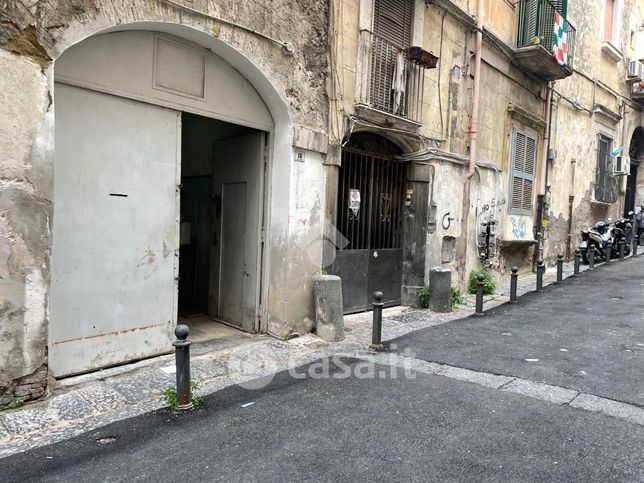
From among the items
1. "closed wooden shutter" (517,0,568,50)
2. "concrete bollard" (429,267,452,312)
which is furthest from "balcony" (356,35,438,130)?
"closed wooden shutter" (517,0,568,50)

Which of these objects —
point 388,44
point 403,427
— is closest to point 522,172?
point 388,44

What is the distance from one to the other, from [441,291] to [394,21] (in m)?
4.79

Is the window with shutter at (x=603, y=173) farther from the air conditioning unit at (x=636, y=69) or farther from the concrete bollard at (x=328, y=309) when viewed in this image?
the concrete bollard at (x=328, y=309)

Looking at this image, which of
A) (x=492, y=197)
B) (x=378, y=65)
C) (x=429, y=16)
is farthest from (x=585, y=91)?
(x=378, y=65)

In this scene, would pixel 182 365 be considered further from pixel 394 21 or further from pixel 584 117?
pixel 584 117

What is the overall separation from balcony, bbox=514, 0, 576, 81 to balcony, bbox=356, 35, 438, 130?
4188 millimetres

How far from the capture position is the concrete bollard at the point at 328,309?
6657 millimetres

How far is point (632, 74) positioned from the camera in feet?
57.6

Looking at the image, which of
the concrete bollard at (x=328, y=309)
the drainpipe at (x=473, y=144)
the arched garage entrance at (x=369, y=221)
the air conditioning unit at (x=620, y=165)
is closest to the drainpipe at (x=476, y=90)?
the drainpipe at (x=473, y=144)

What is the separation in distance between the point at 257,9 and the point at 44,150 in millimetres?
3140

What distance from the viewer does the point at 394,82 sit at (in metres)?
8.04

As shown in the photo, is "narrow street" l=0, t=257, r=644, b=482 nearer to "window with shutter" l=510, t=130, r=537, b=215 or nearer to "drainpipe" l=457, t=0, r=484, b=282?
"drainpipe" l=457, t=0, r=484, b=282

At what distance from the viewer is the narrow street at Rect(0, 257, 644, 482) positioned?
3279 millimetres

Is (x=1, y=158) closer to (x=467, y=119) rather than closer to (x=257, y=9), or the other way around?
(x=257, y=9)
